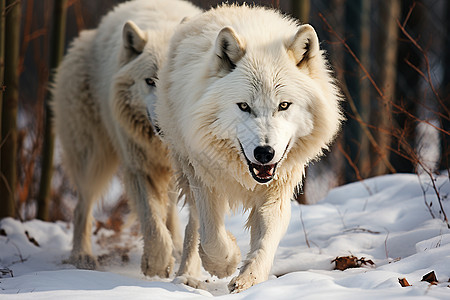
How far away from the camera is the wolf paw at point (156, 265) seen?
185 inches

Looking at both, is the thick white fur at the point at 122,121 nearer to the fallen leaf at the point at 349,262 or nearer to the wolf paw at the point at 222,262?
the wolf paw at the point at 222,262

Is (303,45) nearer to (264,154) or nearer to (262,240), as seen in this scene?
(264,154)

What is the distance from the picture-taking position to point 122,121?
4871 mm

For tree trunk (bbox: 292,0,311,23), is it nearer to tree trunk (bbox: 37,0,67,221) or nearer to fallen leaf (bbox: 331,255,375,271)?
tree trunk (bbox: 37,0,67,221)

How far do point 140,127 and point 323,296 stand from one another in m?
2.71

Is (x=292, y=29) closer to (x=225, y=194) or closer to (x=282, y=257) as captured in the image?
(x=225, y=194)

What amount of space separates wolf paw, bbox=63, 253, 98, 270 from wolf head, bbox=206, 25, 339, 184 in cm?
243

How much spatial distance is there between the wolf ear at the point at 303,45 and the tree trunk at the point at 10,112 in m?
3.03

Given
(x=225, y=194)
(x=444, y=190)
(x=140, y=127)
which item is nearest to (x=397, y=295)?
(x=225, y=194)

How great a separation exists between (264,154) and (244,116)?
305mm

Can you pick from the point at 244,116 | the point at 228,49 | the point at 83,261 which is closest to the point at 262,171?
the point at 244,116

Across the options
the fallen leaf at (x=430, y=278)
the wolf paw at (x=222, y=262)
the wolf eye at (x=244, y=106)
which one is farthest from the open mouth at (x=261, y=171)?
the fallen leaf at (x=430, y=278)

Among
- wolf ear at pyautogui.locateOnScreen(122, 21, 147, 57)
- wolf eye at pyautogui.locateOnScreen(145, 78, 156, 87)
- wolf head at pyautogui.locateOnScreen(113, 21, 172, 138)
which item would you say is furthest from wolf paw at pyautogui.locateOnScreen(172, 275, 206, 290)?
wolf ear at pyautogui.locateOnScreen(122, 21, 147, 57)

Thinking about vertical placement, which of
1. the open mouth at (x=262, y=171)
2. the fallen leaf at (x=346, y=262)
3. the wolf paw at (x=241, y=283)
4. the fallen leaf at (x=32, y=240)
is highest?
the open mouth at (x=262, y=171)
